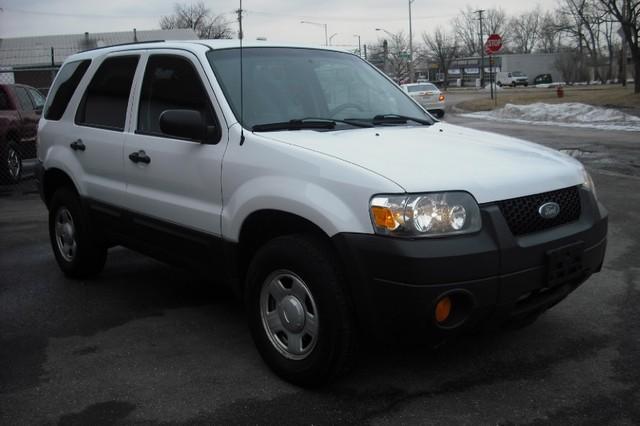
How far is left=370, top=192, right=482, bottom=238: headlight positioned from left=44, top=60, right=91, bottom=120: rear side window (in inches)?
135

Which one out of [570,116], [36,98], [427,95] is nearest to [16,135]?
[36,98]

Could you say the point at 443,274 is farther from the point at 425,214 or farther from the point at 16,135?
the point at 16,135

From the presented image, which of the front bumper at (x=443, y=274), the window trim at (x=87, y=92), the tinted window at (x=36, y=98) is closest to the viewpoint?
the front bumper at (x=443, y=274)

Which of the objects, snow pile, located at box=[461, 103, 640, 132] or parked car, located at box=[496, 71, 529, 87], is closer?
snow pile, located at box=[461, 103, 640, 132]

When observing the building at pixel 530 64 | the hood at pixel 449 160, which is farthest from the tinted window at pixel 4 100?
the building at pixel 530 64

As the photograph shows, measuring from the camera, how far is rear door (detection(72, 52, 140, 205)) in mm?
4852

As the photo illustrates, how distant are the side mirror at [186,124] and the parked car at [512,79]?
7978 centimetres

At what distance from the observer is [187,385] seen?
368 centimetres

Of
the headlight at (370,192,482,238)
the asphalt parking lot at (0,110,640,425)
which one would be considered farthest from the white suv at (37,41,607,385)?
the asphalt parking lot at (0,110,640,425)

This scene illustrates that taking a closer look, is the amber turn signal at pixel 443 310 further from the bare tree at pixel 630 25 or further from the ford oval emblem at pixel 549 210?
the bare tree at pixel 630 25

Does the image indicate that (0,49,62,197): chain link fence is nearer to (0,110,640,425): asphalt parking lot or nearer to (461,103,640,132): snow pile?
(0,110,640,425): asphalt parking lot

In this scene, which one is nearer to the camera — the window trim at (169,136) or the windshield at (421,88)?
the window trim at (169,136)

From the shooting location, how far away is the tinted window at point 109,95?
4887 mm

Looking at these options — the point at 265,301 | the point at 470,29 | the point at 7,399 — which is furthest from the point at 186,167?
the point at 470,29
